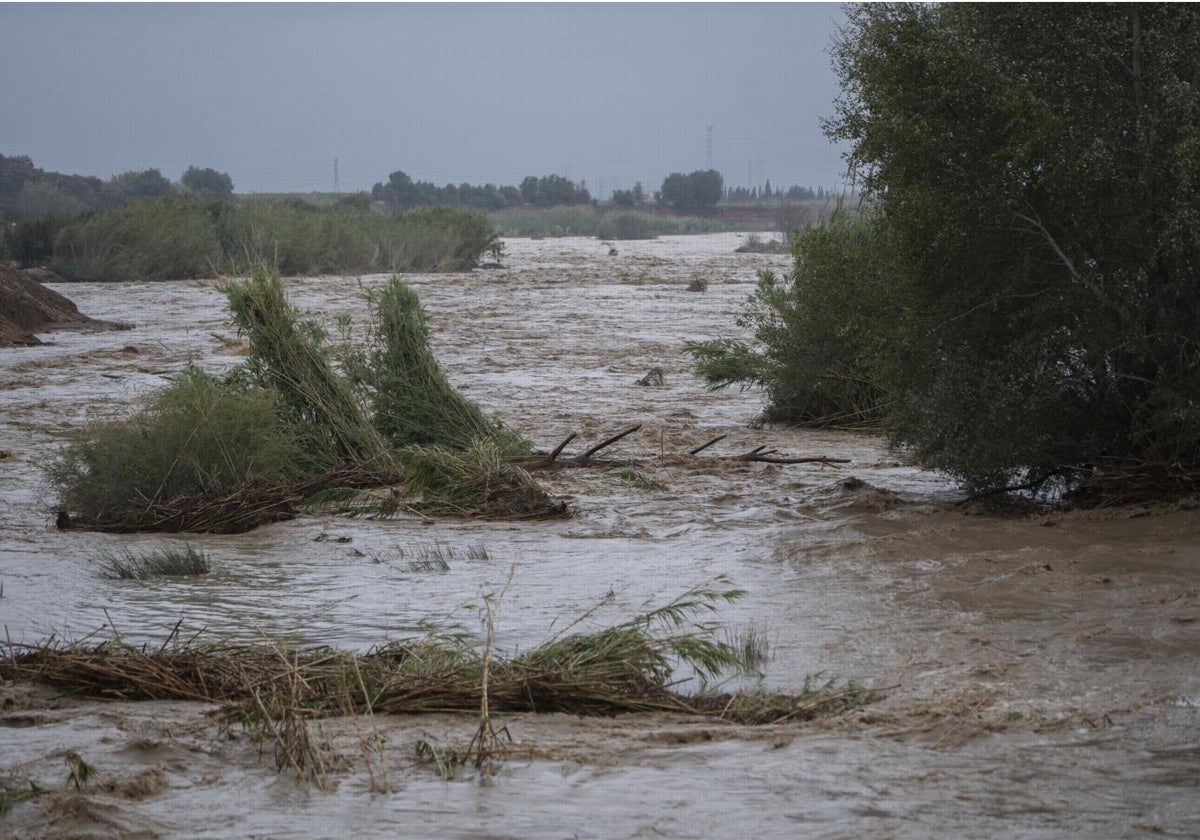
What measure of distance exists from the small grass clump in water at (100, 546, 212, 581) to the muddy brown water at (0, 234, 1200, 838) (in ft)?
0.54

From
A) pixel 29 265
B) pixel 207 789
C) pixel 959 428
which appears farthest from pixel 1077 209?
pixel 29 265

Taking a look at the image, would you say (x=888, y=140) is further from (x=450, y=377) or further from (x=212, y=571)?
(x=450, y=377)

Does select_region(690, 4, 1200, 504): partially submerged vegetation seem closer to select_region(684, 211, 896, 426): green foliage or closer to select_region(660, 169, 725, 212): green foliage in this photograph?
select_region(684, 211, 896, 426): green foliage

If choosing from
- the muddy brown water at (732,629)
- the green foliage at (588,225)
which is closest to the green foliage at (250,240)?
the muddy brown water at (732,629)

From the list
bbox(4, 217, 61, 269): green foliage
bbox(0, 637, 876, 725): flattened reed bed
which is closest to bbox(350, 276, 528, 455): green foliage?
bbox(0, 637, 876, 725): flattened reed bed

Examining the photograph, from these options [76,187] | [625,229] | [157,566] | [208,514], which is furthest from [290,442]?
[625,229]

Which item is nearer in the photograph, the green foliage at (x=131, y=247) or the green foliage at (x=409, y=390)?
the green foliage at (x=409, y=390)

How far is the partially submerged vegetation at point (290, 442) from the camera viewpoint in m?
10.1

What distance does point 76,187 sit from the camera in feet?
238

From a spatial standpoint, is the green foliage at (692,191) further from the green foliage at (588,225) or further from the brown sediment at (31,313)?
the brown sediment at (31,313)

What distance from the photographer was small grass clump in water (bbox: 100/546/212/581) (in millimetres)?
8250

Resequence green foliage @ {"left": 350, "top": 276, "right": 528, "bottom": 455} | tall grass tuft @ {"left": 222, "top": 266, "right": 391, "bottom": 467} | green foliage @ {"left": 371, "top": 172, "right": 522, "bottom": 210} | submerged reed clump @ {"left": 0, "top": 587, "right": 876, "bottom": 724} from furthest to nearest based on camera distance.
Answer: green foliage @ {"left": 371, "top": 172, "right": 522, "bottom": 210} → green foliage @ {"left": 350, "top": 276, "right": 528, "bottom": 455} → tall grass tuft @ {"left": 222, "top": 266, "right": 391, "bottom": 467} → submerged reed clump @ {"left": 0, "top": 587, "right": 876, "bottom": 724}

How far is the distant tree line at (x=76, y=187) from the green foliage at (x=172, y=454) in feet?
139

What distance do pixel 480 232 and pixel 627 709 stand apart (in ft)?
147
